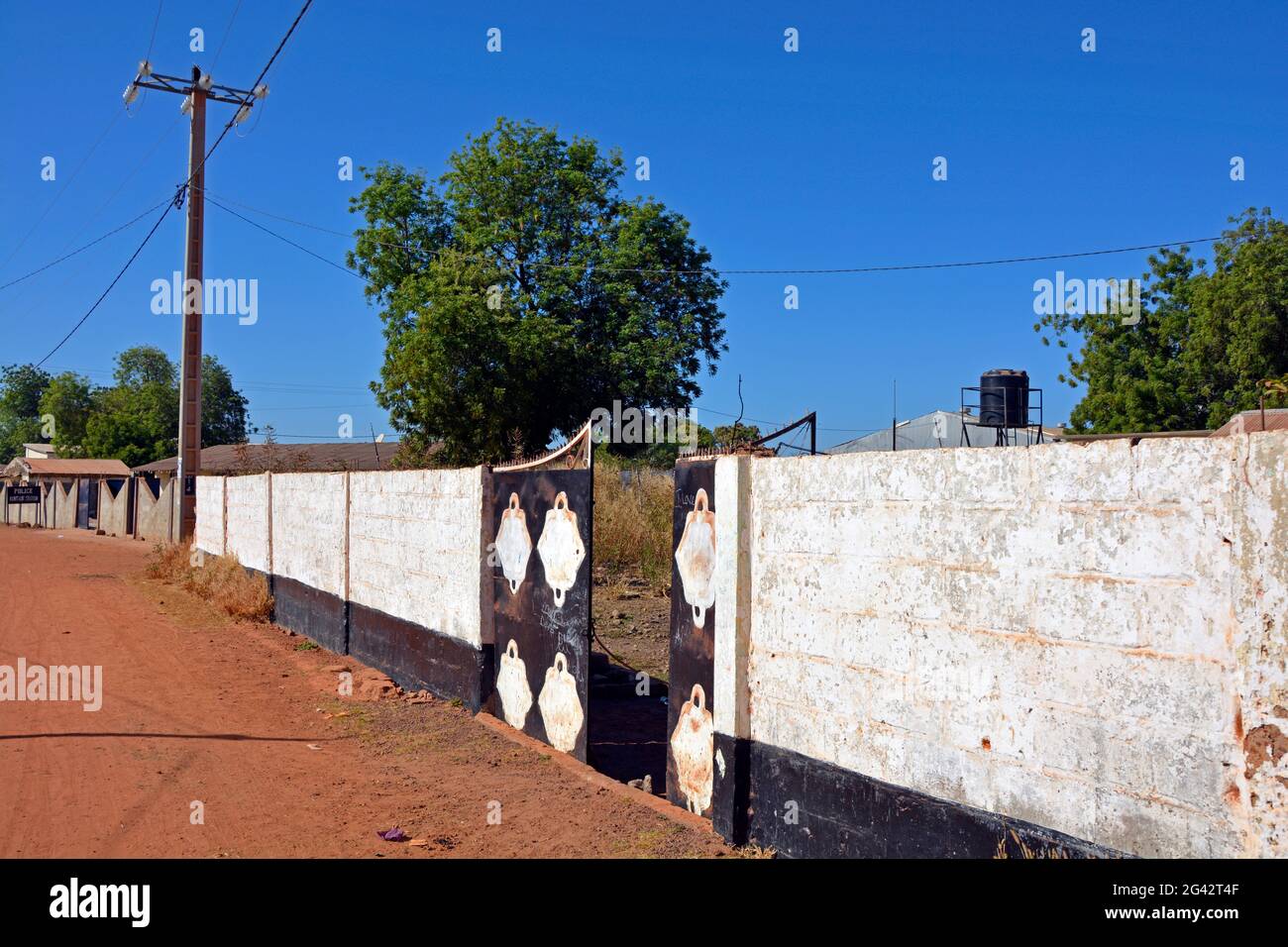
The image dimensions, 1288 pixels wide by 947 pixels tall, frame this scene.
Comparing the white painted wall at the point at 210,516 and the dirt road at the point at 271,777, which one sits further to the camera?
the white painted wall at the point at 210,516

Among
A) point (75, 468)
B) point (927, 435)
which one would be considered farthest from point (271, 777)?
point (75, 468)

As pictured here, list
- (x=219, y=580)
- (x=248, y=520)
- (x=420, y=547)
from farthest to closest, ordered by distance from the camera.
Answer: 1. (x=248, y=520)
2. (x=219, y=580)
3. (x=420, y=547)

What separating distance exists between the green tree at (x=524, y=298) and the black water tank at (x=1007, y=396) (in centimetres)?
1066

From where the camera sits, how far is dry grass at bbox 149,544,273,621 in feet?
49.6

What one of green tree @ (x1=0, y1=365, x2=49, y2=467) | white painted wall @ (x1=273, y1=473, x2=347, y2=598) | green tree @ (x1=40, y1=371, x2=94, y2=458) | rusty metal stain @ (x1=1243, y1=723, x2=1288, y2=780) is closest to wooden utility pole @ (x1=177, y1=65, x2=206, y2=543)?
white painted wall @ (x1=273, y1=473, x2=347, y2=598)

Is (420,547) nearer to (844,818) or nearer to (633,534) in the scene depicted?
(844,818)

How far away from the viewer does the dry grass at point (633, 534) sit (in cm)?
1831

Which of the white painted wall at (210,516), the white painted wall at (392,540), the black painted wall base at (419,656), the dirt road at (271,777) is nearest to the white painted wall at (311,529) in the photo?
the white painted wall at (392,540)

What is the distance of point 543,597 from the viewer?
7.62 meters

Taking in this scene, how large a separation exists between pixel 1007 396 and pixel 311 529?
609 inches

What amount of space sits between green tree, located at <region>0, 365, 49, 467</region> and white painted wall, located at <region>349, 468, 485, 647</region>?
102 meters

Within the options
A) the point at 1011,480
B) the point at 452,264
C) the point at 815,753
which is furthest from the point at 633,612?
the point at 452,264

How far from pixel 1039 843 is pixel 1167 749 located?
2.22ft

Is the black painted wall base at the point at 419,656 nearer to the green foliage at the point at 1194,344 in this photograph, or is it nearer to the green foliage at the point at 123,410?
the green foliage at the point at 1194,344
